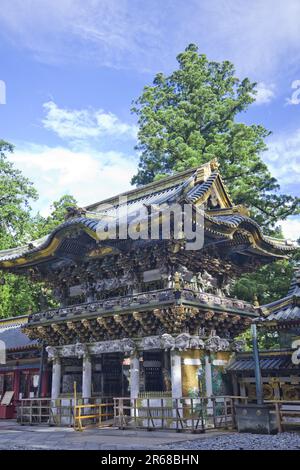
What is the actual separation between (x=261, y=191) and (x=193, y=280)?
11265 mm

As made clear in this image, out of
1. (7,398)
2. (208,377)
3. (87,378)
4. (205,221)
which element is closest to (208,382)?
(208,377)

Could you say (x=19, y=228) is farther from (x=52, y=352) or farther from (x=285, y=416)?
(x=285, y=416)

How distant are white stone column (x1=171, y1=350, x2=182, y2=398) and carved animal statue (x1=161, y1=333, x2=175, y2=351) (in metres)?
0.28

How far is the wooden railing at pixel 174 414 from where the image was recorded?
1659 cm

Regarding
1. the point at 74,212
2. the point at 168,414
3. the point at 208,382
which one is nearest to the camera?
the point at 168,414

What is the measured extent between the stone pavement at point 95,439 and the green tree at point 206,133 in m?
16.4

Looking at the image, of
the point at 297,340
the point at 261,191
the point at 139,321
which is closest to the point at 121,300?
the point at 139,321

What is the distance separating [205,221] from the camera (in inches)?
718

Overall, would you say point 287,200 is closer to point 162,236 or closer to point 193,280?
point 193,280

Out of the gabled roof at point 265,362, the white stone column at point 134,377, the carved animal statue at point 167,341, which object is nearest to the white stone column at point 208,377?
the gabled roof at point 265,362

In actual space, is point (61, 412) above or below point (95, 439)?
above

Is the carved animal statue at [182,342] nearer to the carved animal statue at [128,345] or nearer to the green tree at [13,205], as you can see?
the carved animal statue at [128,345]

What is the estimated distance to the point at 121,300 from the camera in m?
19.6

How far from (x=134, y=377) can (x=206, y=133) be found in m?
21.4
